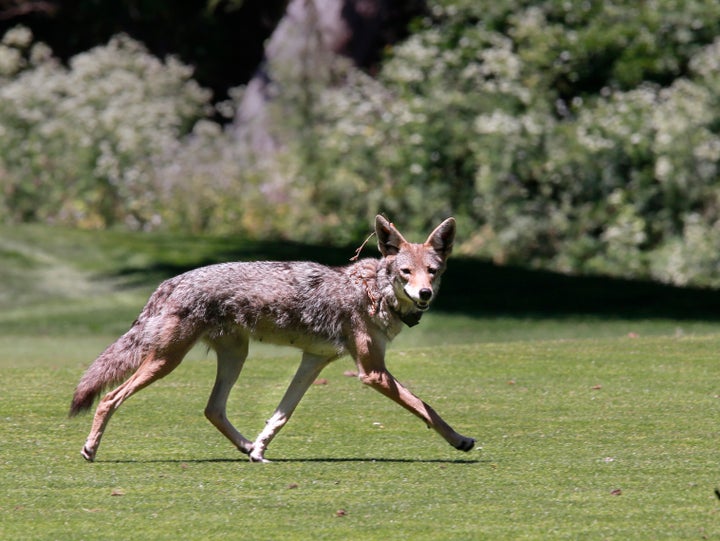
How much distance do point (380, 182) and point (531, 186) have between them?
2.37m

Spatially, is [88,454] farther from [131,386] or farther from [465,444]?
[465,444]

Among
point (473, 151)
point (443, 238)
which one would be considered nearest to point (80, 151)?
point (473, 151)

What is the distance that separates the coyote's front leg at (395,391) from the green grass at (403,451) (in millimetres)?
159

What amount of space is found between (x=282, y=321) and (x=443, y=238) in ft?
3.39

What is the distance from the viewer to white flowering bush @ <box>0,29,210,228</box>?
22172 mm

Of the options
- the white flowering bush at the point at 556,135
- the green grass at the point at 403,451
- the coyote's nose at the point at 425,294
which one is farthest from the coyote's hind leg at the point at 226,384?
the white flowering bush at the point at 556,135

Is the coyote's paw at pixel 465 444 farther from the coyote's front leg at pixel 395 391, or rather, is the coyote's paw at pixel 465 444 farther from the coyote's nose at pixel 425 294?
the coyote's nose at pixel 425 294

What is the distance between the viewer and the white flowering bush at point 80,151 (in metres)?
22.2

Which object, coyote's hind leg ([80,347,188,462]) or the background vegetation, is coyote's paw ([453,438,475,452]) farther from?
the background vegetation

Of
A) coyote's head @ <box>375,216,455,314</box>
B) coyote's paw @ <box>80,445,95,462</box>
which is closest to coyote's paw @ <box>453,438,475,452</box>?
coyote's head @ <box>375,216,455,314</box>

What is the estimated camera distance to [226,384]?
321 inches

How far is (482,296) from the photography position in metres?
17.0

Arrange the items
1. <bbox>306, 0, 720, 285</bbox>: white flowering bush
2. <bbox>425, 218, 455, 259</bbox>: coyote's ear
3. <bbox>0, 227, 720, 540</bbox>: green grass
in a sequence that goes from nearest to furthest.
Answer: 1. <bbox>0, 227, 720, 540</bbox>: green grass
2. <bbox>425, 218, 455, 259</bbox>: coyote's ear
3. <bbox>306, 0, 720, 285</bbox>: white flowering bush

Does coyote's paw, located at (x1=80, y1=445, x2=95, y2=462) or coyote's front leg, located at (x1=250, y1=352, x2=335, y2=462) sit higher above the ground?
coyote's front leg, located at (x1=250, y1=352, x2=335, y2=462)
